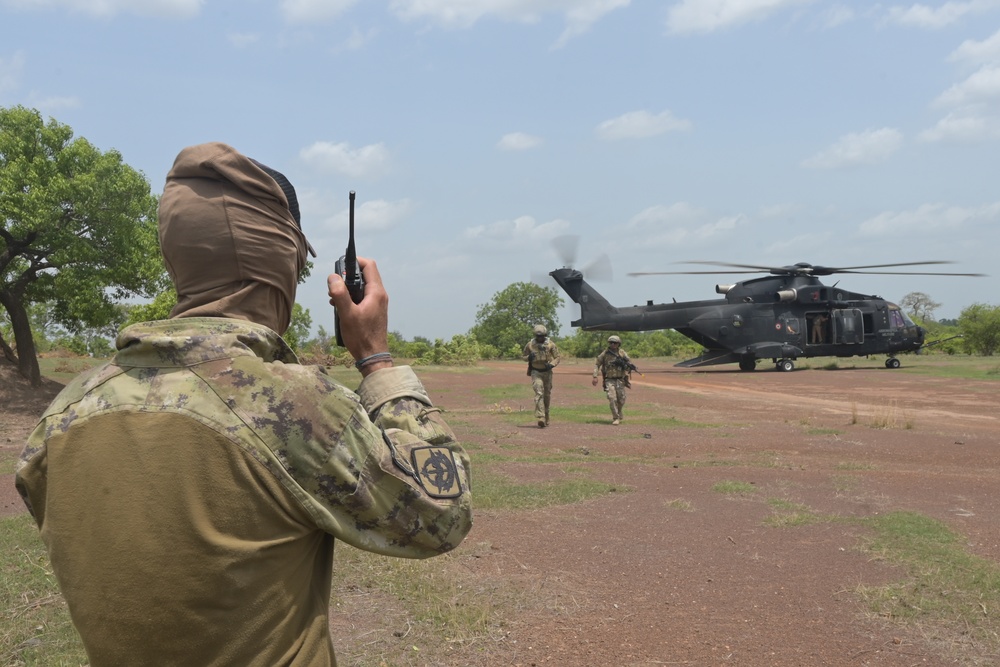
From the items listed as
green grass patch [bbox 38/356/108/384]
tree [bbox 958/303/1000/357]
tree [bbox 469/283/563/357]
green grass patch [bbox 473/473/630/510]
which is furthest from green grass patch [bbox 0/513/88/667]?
tree [bbox 469/283/563/357]

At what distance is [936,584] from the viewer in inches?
209

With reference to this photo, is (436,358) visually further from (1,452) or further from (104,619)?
(104,619)

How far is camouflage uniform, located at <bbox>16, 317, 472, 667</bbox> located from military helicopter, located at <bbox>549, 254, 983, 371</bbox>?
27556mm

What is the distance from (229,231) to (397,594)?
4.04m

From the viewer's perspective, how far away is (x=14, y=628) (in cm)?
450

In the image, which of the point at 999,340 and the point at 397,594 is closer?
the point at 397,594

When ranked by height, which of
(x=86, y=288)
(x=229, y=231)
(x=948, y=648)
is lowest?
(x=948, y=648)

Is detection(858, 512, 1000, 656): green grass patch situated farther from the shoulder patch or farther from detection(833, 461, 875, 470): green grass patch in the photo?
the shoulder patch

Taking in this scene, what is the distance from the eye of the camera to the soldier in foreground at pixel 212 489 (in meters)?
1.38

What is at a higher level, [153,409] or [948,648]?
[153,409]

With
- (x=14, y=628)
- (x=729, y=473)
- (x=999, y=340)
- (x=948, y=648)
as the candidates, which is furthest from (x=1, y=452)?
(x=999, y=340)

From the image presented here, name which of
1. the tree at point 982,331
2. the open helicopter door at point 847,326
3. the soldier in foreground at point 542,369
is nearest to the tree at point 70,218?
the soldier in foreground at point 542,369

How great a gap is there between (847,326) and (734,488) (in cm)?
2233

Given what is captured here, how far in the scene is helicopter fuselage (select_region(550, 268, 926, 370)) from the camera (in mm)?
28422
